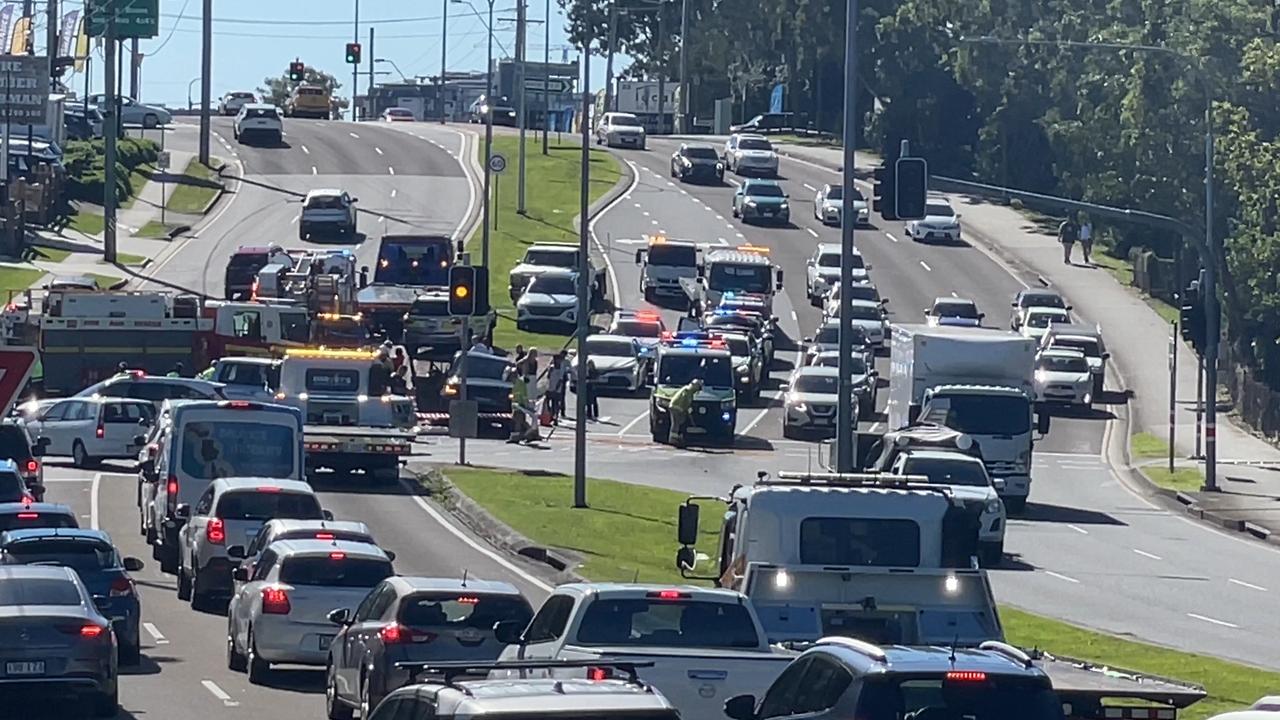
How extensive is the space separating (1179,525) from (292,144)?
6820 cm

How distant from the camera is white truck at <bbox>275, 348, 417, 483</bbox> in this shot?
41594 mm

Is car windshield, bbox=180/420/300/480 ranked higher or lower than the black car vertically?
lower

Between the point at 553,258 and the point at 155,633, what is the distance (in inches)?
1812

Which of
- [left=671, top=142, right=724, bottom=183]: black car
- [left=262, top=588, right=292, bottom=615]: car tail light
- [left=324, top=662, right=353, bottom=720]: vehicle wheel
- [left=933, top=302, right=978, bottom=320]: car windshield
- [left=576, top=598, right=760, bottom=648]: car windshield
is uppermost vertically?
[left=671, top=142, right=724, bottom=183]: black car

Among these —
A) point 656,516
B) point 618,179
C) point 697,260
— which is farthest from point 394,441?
point 618,179

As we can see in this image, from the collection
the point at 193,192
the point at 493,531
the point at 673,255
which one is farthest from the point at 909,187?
the point at 193,192

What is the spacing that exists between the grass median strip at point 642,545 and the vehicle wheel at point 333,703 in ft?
23.0

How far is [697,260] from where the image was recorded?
74.3 m

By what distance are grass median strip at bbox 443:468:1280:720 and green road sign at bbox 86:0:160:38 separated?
4869 centimetres

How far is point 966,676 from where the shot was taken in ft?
37.6

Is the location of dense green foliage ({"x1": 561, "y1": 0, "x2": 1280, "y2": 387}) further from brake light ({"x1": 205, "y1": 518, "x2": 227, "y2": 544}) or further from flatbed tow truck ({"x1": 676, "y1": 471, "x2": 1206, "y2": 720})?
flatbed tow truck ({"x1": 676, "y1": 471, "x2": 1206, "y2": 720})

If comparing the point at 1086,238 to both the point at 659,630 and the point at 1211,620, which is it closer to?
the point at 1211,620

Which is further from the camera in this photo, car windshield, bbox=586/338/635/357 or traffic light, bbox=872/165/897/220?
car windshield, bbox=586/338/635/357

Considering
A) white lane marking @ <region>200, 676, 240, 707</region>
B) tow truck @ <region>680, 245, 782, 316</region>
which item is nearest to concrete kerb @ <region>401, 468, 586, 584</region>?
white lane marking @ <region>200, 676, 240, 707</region>
